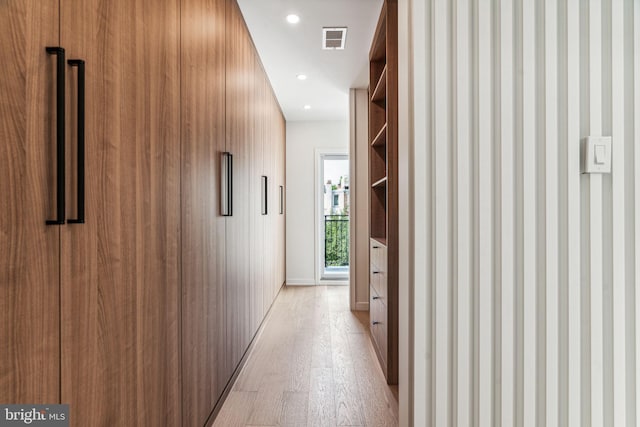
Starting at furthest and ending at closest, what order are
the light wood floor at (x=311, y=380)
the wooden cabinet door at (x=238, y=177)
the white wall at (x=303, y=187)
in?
1. the white wall at (x=303, y=187)
2. the wooden cabinet door at (x=238, y=177)
3. the light wood floor at (x=311, y=380)

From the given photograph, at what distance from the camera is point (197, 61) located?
1.88 metres

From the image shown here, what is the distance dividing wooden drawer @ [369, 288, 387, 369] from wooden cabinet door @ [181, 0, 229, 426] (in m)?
1.10

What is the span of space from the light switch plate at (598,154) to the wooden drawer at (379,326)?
5.64ft

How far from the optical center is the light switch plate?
47.6 inches

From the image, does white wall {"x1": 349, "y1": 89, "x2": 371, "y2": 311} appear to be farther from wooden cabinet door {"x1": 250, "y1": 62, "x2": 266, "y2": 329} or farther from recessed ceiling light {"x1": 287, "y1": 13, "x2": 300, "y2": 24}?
recessed ceiling light {"x1": 287, "y1": 13, "x2": 300, "y2": 24}

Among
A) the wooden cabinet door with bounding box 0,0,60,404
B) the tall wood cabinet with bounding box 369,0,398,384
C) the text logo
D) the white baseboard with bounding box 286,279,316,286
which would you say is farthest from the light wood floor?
the white baseboard with bounding box 286,279,316,286

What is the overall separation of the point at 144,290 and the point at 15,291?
56 cm

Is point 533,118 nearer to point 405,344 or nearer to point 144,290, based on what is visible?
point 405,344

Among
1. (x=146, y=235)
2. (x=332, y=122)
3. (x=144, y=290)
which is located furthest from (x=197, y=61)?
(x=332, y=122)

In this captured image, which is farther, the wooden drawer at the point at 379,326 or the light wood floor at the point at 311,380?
the wooden drawer at the point at 379,326

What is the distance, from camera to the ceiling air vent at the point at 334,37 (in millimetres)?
3021

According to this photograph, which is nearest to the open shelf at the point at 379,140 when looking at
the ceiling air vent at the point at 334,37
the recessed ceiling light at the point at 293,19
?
the ceiling air vent at the point at 334,37

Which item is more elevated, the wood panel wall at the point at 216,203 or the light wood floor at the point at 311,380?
the wood panel wall at the point at 216,203

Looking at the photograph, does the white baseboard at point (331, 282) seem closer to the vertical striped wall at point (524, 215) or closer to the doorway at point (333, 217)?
the doorway at point (333, 217)
